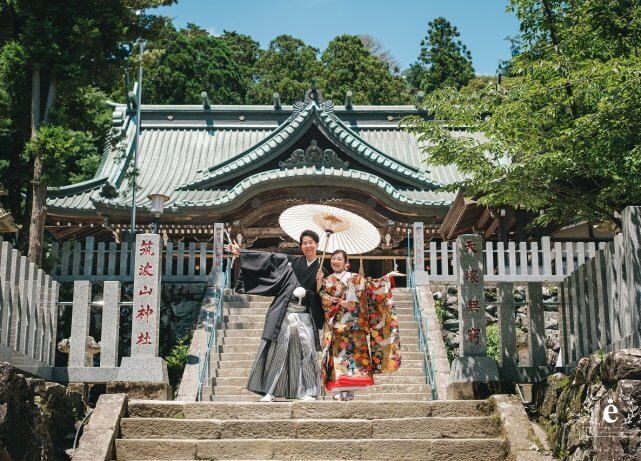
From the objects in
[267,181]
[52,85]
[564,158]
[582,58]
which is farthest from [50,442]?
[267,181]

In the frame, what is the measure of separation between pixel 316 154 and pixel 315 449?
13480 millimetres

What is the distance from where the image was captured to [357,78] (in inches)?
1644

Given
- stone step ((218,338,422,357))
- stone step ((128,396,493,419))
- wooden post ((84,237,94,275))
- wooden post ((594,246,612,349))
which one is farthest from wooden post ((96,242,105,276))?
wooden post ((594,246,612,349))

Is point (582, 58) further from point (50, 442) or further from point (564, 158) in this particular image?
point (50, 442)

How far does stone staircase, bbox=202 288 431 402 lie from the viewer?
13.2 meters

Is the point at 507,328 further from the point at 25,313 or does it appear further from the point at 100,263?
the point at 100,263

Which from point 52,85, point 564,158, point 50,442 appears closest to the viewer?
point 50,442

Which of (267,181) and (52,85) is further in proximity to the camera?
(267,181)

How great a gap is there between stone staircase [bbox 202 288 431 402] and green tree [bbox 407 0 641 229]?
11.8 feet

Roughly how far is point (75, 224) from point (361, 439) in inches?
564

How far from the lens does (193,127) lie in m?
26.6

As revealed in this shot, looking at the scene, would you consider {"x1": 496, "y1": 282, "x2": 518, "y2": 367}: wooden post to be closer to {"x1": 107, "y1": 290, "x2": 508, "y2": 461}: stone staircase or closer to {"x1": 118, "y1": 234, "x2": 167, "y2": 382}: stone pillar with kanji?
{"x1": 107, "y1": 290, "x2": 508, "y2": 461}: stone staircase

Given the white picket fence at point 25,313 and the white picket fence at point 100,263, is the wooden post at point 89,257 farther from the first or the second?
the white picket fence at point 25,313

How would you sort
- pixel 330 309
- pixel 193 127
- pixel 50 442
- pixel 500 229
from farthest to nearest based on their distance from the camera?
pixel 193 127
pixel 500 229
pixel 330 309
pixel 50 442
